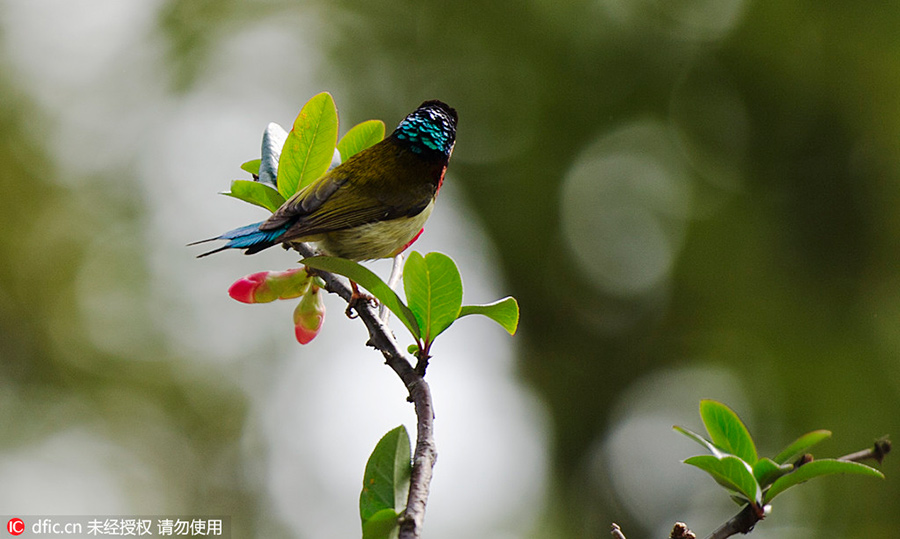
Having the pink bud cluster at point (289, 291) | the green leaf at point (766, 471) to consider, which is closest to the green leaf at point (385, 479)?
the green leaf at point (766, 471)

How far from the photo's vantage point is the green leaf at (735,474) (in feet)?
4.20

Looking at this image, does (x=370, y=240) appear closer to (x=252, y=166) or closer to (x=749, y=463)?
(x=252, y=166)

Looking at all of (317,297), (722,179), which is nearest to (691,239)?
(722,179)

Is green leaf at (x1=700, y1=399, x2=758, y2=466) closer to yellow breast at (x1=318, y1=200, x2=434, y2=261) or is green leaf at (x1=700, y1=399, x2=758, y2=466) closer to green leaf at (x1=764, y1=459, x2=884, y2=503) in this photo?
green leaf at (x1=764, y1=459, x2=884, y2=503)

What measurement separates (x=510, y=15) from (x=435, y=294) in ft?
45.4

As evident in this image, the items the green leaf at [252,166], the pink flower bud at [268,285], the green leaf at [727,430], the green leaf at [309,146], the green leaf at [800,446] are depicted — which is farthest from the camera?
the green leaf at [252,166]

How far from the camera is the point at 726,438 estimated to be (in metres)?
1.45

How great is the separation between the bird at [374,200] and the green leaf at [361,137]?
0.04 m

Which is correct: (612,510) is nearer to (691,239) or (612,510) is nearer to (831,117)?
(691,239)

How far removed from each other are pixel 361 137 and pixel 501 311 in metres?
1.11

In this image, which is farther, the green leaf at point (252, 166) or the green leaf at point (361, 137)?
the green leaf at point (361, 137)

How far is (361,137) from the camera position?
2543 mm

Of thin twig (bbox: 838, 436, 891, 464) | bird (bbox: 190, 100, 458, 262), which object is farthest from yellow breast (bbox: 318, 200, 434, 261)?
thin twig (bbox: 838, 436, 891, 464)

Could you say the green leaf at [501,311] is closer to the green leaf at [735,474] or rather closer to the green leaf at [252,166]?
the green leaf at [735,474]
